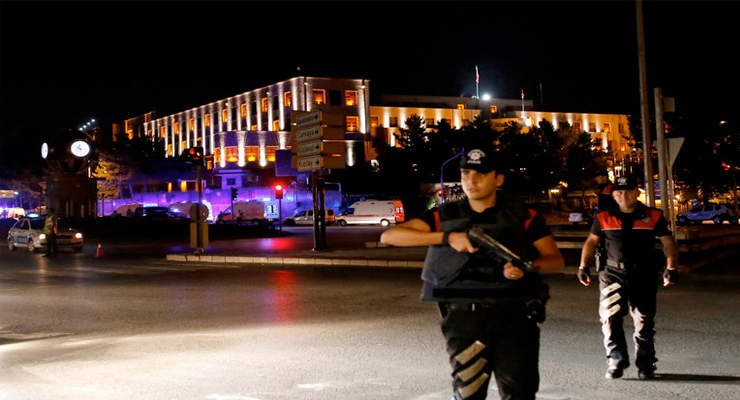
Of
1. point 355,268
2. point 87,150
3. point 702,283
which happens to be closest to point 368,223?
point 87,150

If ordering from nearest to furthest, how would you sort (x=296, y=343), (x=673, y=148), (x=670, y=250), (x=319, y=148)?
(x=670, y=250) < (x=296, y=343) < (x=673, y=148) < (x=319, y=148)

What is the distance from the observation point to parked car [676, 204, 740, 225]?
1924 inches

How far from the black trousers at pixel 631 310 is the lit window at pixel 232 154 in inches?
3278

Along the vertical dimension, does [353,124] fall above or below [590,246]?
above

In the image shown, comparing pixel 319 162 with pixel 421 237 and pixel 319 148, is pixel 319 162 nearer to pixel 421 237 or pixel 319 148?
pixel 319 148

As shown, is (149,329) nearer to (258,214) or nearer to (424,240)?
(424,240)

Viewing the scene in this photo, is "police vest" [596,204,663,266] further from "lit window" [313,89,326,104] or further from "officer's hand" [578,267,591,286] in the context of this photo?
"lit window" [313,89,326,104]

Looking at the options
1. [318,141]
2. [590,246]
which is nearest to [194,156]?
[318,141]

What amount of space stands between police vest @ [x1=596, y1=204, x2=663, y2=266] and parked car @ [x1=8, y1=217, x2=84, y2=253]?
85.5 feet

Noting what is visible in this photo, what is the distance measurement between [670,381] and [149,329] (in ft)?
21.2

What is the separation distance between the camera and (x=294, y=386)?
633cm

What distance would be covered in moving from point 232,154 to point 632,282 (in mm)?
84008

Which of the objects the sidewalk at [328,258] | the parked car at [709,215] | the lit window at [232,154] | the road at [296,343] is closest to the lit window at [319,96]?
the lit window at [232,154]

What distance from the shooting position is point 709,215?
1970 inches
